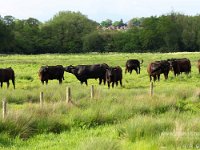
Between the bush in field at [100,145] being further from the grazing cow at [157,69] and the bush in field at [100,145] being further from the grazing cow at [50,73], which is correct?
the grazing cow at [157,69]

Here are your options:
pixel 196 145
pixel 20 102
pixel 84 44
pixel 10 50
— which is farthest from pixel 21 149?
pixel 84 44

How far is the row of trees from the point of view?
93.5 m

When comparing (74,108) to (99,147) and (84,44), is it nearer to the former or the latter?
(99,147)

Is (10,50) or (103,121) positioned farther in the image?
(10,50)

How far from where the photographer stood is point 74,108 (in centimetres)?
1461

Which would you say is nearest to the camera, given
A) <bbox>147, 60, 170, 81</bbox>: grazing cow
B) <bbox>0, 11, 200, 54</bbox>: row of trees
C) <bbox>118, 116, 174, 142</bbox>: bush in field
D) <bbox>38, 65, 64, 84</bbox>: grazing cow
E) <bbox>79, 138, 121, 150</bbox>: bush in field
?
<bbox>79, 138, 121, 150</bbox>: bush in field

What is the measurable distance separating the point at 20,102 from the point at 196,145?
395 inches

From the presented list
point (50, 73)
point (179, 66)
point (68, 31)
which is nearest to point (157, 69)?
point (179, 66)

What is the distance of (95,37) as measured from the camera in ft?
328

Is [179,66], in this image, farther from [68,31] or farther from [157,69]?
[68,31]

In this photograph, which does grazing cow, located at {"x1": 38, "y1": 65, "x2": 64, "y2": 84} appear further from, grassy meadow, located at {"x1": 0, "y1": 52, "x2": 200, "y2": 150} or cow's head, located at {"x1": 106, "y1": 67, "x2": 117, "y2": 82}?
grassy meadow, located at {"x1": 0, "y1": 52, "x2": 200, "y2": 150}

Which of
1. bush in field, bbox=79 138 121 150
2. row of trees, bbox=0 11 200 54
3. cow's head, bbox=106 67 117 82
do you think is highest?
row of trees, bbox=0 11 200 54

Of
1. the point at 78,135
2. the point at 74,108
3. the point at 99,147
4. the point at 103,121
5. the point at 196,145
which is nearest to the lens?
the point at 99,147

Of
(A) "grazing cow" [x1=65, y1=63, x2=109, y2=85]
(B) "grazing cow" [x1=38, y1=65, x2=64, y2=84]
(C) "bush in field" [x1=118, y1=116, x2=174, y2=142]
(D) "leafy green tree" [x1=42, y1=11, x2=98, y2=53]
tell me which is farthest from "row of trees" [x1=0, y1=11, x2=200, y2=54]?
(C) "bush in field" [x1=118, y1=116, x2=174, y2=142]
